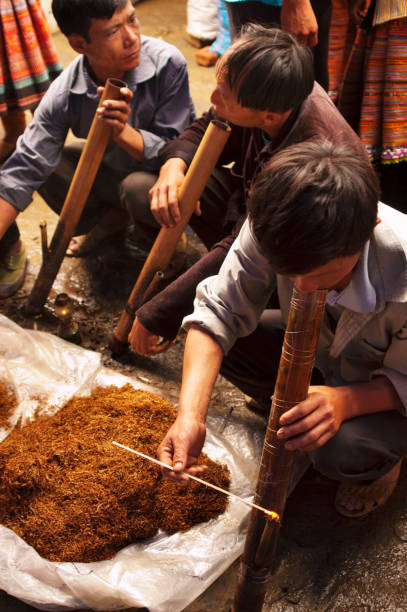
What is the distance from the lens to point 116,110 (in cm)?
227

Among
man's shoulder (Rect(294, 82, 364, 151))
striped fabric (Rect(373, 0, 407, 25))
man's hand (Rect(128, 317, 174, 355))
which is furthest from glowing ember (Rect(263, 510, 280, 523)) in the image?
striped fabric (Rect(373, 0, 407, 25))

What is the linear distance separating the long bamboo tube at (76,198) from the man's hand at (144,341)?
0.65 m

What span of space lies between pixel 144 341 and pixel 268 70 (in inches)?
39.7

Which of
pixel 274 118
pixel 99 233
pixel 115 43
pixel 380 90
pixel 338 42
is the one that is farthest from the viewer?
pixel 99 233

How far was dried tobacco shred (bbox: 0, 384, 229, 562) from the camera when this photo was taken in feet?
5.69

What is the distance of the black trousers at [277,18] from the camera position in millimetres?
2545

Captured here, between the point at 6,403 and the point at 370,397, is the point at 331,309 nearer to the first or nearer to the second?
the point at 370,397

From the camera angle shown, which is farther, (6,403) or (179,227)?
(179,227)

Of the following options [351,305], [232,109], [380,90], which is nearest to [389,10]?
[380,90]

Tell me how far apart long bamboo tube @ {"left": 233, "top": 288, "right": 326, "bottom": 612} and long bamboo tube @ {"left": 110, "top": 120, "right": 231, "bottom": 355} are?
946 millimetres

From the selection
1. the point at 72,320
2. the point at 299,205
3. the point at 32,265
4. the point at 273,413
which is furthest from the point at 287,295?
the point at 32,265

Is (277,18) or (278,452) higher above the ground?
(277,18)

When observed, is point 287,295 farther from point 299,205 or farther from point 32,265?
point 32,265

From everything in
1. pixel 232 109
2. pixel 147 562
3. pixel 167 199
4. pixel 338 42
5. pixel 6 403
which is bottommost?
pixel 147 562
